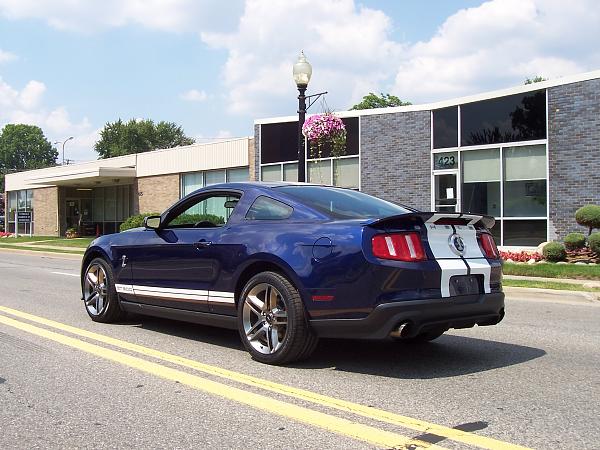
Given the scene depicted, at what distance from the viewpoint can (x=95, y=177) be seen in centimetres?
3272

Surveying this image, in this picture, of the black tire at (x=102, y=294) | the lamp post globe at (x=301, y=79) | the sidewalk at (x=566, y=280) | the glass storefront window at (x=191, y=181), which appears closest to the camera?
the black tire at (x=102, y=294)

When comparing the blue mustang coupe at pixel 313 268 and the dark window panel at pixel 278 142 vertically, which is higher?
the dark window panel at pixel 278 142

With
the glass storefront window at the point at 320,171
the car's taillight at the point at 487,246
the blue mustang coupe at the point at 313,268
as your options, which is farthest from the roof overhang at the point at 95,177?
the car's taillight at the point at 487,246

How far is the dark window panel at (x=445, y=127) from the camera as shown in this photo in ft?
63.0

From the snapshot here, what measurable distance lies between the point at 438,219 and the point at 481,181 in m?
14.2

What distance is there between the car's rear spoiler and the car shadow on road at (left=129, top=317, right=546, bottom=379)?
4.02 feet

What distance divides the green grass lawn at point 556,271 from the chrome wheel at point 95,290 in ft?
31.0

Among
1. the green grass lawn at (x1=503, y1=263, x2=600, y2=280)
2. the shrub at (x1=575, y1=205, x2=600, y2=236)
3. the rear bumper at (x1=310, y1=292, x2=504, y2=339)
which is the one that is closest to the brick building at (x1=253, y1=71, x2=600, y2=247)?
the shrub at (x1=575, y1=205, x2=600, y2=236)

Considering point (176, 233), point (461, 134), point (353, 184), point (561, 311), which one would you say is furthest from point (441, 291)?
point (353, 184)

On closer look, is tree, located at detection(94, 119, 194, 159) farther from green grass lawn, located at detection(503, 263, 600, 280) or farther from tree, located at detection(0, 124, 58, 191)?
green grass lawn, located at detection(503, 263, 600, 280)

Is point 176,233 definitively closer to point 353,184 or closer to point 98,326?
point 98,326

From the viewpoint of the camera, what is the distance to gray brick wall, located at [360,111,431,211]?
65.2 feet

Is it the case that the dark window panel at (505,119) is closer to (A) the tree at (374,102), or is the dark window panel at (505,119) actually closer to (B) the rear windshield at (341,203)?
(B) the rear windshield at (341,203)

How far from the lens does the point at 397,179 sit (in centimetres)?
2052
